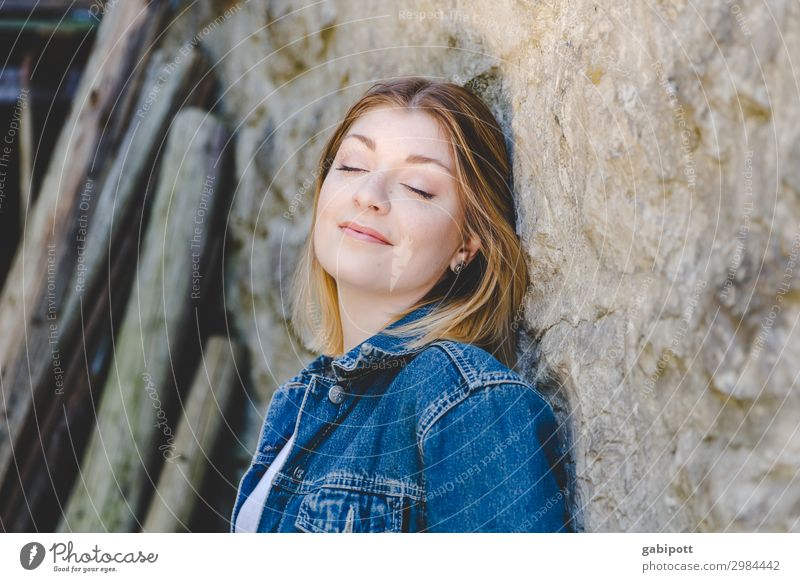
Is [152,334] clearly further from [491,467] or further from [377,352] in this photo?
[491,467]

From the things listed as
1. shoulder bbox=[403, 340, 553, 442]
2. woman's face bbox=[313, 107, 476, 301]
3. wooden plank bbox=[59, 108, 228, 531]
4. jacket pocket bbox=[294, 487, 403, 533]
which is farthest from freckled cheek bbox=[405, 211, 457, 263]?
wooden plank bbox=[59, 108, 228, 531]

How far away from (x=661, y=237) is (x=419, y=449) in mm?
306

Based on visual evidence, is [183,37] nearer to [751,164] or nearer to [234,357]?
[234,357]

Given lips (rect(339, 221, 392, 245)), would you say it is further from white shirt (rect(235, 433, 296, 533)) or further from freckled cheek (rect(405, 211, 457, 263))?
white shirt (rect(235, 433, 296, 533))

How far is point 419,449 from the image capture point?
80 centimetres

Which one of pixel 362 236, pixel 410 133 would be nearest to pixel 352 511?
pixel 362 236

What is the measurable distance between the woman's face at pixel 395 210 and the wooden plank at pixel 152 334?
473mm

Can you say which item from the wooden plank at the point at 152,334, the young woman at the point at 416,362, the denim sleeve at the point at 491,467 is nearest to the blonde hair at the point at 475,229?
the young woman at the point at 416,362

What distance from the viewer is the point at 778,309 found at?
0.67m

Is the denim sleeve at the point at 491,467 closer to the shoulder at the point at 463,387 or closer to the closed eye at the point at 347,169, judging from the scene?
the shoulder at the point at 463,387

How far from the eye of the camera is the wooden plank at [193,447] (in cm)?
131

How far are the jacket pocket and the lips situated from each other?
0.27 metres

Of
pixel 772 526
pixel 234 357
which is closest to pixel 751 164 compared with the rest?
pixel 772 526

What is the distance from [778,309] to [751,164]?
0.12m
